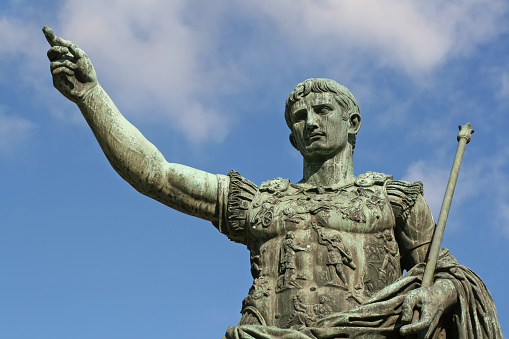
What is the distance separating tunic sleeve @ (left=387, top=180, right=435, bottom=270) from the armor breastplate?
0.20 metres

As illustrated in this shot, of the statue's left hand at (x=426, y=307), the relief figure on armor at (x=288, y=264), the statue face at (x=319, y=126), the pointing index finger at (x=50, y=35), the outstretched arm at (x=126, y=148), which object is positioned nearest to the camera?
the statue's left hand at (x=426, y=307)

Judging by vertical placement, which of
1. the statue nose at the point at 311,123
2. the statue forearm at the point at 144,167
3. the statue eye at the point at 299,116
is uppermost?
the statue eye at the point at 299,116

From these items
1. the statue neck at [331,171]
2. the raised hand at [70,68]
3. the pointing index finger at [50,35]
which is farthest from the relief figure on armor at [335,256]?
the pointing index finger at [50,35]

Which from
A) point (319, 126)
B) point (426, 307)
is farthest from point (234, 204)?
point (426, 307)

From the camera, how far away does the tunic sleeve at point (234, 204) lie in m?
16.2

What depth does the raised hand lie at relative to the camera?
15539mm

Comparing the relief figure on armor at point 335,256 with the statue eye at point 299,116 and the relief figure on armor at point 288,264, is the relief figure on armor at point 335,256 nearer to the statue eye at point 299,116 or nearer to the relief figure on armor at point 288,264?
the relief figure on armor at point 288,264

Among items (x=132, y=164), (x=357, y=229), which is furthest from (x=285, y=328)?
(x=132, y=164)

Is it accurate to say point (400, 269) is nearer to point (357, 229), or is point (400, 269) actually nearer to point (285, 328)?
point (357, 229)

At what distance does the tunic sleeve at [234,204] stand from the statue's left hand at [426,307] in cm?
246

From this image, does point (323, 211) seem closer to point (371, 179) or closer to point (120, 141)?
point (371, 179)

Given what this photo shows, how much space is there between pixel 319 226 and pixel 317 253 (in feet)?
1.18

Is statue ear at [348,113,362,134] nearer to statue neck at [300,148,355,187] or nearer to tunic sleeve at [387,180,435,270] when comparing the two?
statue neck at [300,148,355,187]

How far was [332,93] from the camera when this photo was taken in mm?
16500
